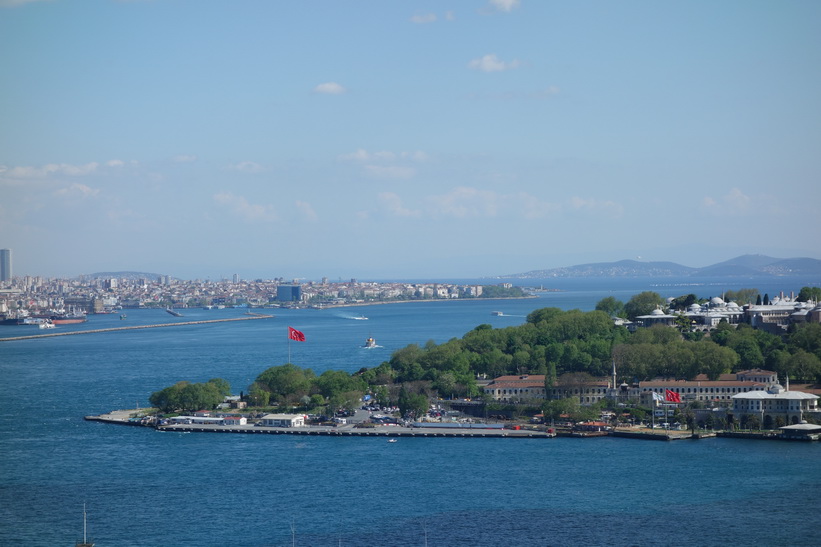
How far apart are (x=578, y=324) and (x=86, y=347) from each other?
3111cm

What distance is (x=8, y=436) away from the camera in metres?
29.2

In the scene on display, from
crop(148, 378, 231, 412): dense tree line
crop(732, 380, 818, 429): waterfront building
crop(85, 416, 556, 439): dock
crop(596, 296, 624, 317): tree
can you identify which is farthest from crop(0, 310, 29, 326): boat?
crop(732, 380, 818, 429): waterfront building

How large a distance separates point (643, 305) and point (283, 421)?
2310 cm

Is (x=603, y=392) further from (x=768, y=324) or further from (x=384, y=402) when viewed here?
(x=768, y=324)

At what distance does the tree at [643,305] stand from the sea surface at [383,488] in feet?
67.9

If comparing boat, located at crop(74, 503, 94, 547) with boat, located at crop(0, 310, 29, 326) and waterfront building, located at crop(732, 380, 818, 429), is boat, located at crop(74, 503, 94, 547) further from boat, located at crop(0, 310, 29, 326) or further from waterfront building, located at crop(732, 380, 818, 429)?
boat, located at crop(0, 310, 29, 326)

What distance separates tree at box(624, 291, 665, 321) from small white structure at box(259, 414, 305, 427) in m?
21.9

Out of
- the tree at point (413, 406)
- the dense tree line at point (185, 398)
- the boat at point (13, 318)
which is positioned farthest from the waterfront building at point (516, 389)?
the boat at point (13, 318)

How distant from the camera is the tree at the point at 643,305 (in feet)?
161

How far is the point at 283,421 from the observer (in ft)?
104

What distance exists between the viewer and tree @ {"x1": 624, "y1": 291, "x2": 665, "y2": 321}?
48.9 meters

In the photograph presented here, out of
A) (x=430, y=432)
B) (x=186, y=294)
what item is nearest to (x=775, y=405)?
(x=430, y=432)

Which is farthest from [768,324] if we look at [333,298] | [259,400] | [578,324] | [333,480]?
[333,298]

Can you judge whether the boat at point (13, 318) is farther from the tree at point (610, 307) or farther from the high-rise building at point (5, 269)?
the tree at point (610, 307)
